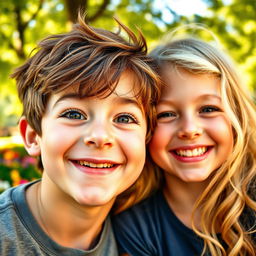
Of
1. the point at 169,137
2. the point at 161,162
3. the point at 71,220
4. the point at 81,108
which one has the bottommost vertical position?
the point at 71,220

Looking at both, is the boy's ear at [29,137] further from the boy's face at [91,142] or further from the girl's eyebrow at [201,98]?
the girl's eyebrow at [201,98]

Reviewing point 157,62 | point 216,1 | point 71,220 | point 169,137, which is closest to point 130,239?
point 71,220

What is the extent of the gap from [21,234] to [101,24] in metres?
9.94

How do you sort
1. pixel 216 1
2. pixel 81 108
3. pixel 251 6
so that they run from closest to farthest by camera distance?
pixel 81 108 → pixel 216 1 → pixel 251 6

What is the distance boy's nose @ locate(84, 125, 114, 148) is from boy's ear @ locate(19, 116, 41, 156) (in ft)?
1.55

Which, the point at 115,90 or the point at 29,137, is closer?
the point at 115,90

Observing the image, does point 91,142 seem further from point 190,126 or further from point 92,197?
point 190,126

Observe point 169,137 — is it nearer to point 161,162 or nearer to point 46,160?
point 161,162

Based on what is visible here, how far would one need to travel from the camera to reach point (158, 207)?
115 inches

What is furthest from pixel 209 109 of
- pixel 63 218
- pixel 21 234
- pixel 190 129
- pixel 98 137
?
pixel 21 234

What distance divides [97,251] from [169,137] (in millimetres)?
881

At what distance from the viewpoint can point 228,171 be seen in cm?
273

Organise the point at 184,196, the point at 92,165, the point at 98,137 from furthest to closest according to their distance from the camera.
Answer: the point at 184,196
the point at 92,165
the point at 98,137

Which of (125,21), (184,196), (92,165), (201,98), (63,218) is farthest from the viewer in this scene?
(125,21)
